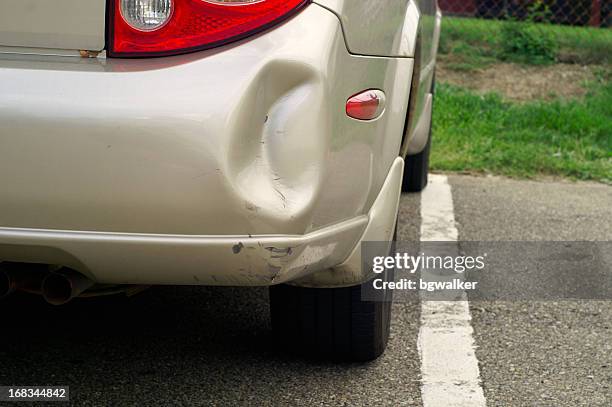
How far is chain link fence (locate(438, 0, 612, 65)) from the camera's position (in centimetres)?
830

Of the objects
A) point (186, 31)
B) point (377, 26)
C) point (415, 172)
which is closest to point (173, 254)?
point (186, 31)

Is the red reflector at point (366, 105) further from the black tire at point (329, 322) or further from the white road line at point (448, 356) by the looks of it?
the white road line at point (448, 356)

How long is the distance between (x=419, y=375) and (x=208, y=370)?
1.89ft

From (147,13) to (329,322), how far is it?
1.02m

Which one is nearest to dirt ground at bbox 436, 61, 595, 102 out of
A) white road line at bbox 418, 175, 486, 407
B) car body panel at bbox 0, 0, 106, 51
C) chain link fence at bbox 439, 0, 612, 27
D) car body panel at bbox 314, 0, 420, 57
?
chain link fence at bbox 439, 0, 612, 27

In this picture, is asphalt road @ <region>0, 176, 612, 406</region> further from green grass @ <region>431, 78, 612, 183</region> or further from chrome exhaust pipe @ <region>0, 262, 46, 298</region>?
green grass @ <region>431, 78, 612, 183</region>

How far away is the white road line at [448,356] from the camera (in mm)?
2596

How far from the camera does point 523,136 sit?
6156 millimetres

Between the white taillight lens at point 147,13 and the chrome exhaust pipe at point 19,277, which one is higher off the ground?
the white taillight lens at point 147,13

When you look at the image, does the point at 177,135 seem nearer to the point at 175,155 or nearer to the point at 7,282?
the point at 175,155

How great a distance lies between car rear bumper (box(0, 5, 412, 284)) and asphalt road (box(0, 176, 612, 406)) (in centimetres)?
60

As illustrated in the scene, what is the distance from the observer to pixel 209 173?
1940mm

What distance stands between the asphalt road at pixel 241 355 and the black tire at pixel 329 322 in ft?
0.20

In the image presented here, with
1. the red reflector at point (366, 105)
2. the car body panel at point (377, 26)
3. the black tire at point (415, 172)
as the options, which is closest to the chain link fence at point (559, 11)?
the black tire at point (415, 172)
